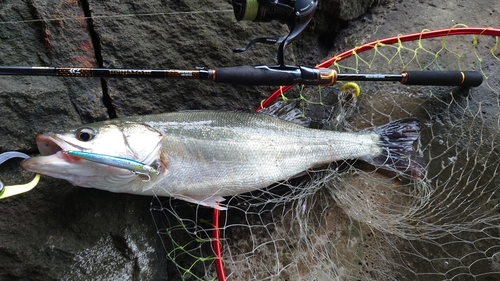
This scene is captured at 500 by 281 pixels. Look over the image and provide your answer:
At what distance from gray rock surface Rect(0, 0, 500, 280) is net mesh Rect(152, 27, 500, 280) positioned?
0.26 meters

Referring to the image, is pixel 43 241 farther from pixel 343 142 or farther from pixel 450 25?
pixel 450 25

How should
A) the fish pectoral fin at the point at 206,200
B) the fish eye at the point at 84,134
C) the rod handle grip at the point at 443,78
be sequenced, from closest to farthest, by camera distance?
the fish eye at the point at 84,134 < the fish pectoral fin at the point at 206,200 < the rod handle grip at the point at 443,78

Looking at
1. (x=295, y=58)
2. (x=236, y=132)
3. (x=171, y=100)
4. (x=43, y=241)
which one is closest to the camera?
(x=43, y=241)

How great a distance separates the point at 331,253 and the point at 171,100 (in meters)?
1.31

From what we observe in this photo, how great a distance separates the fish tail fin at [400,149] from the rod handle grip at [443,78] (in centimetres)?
26

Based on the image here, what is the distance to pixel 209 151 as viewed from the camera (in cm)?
219

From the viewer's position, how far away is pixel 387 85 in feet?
9.20

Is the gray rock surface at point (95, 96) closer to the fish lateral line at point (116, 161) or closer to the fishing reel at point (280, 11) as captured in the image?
the fish lateral line at point (116, 161)

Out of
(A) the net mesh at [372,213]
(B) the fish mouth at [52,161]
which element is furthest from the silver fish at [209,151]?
(A) the net mesh at [372,213]

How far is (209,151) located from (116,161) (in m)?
0.50

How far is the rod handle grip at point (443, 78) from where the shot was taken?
7.77 ft

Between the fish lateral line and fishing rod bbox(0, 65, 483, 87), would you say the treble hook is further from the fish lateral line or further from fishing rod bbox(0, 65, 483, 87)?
fishing rod bbox(0, 65, 483, 87)

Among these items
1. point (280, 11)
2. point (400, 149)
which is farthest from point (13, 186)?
point (400, 149)

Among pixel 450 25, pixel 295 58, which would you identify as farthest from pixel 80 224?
pixel 450 25
